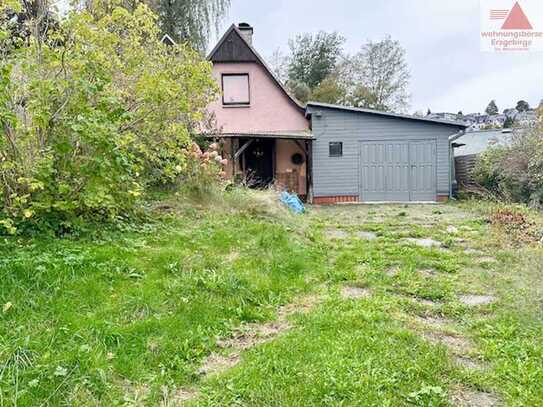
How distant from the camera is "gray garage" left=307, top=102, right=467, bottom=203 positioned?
13266mm

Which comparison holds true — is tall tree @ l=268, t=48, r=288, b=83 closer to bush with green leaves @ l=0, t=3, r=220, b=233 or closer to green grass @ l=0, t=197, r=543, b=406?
bush with green leaves @ l=0, t=3, r=220, b=233

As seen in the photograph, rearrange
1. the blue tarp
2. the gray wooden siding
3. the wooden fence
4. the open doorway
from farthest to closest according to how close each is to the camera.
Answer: the open doorway < the wooden fence < the gray wooden siding < the blue tarp

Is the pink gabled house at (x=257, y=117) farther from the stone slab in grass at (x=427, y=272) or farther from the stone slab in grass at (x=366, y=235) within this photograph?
the stone slab in grass at (x=427, y=272)

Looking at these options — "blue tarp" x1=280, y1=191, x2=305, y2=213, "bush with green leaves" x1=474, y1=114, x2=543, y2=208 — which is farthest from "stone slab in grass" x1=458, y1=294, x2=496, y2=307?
"bush with green leaves" x1=474, y1=114, x2=543, y2=208

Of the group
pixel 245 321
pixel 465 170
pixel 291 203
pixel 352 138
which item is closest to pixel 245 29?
pixel 352 138

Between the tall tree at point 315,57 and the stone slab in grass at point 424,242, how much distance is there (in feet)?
69.5

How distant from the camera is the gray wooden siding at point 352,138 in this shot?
13258 mm

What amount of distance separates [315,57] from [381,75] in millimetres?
4496

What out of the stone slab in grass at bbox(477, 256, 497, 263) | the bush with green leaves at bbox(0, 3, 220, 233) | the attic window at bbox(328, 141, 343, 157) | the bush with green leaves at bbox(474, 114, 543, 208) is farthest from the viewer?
the attic window at bbox(328, 141, 343, 157)

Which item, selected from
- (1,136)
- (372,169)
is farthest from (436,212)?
(1,136)

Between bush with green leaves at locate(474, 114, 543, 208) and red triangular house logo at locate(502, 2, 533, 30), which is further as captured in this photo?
bush with green leaves at locate(474, 114, 543, 208)

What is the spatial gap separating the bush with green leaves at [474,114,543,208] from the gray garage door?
5.80 feet

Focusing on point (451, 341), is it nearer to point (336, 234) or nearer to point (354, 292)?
point (354, 292)

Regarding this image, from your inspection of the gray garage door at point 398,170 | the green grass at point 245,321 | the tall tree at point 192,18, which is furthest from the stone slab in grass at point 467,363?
the tall tree at point 192,18
